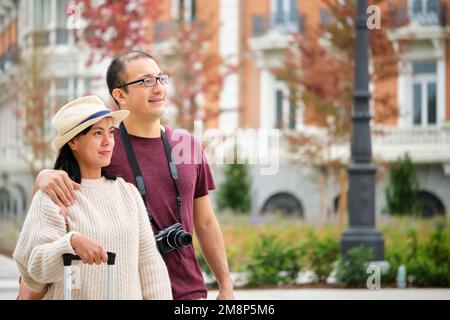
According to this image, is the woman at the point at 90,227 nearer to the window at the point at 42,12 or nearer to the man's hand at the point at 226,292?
the man's hand at the point at 226,292

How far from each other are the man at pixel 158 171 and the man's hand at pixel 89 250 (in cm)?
93

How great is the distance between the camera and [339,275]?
1438 cm

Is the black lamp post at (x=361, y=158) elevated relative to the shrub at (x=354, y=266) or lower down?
elevated

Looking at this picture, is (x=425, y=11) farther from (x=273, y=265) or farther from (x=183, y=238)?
(x=183, y=238)

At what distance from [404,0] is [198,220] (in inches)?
1099

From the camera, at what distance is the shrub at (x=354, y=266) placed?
46.9ft

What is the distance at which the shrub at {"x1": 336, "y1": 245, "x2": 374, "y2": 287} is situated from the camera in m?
14.3

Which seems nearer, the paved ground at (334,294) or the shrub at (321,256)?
the paved ground at (334,294)

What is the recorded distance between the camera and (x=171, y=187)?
15.8ft

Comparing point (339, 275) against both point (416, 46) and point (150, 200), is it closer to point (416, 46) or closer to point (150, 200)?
point (150, 200)

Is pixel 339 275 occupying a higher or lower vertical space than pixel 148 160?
lower

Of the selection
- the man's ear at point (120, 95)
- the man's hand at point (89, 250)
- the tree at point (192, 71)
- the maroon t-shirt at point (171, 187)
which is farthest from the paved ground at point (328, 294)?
the tree at point (192, 71)

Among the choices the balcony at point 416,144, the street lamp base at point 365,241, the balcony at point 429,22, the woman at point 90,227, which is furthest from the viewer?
the balcony at point 429,22
